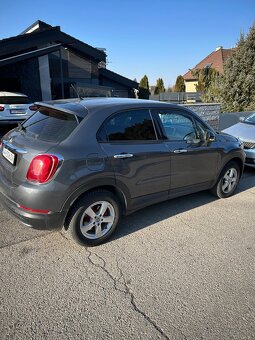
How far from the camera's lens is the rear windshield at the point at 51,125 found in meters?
3.06

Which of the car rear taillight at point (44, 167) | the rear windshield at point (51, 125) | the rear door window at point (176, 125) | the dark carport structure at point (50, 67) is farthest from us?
the dark carport structure at point (50, 67)

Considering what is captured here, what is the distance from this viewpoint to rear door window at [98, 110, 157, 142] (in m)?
3.25

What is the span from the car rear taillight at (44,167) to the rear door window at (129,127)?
24.0 inches

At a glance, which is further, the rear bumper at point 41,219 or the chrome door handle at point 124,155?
the chrome door handle at point 124,155

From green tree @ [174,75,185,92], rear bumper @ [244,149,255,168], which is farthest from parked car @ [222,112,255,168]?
green tree @ [174,75,185,92]

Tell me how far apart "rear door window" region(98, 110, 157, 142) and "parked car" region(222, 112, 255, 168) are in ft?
12.0

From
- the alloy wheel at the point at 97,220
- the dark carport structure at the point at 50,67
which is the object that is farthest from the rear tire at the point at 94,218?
the dark carport structure at the point at 50,67

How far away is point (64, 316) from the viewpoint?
7.54 ft

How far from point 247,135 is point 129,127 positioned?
449 centimetres

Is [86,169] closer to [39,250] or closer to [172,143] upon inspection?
[39,250]

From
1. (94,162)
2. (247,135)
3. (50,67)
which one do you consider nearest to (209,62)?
(50,67)

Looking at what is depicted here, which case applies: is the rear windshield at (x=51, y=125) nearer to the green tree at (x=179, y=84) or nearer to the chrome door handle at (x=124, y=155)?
the chrome door handle at (x=124, y=155)

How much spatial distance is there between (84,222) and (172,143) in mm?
1605

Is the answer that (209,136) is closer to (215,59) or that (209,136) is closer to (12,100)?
(12,100)
